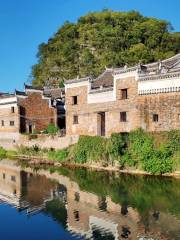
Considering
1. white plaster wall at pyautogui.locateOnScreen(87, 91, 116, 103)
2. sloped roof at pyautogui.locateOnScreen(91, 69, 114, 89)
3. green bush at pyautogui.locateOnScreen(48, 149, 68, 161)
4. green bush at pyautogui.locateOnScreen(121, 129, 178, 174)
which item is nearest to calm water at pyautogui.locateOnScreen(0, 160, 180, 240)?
green bush at pyautogui.locateOnScreen(121, 129, 178, 174)

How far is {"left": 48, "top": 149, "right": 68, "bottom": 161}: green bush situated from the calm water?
13.1 feet

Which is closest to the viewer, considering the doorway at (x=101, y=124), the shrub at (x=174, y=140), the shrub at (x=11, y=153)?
the shrub at (x=174, y=140)

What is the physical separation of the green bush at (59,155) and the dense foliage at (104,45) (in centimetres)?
1766

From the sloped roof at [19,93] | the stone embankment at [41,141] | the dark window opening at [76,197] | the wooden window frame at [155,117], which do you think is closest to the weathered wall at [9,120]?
the stone embankment at [41,141]

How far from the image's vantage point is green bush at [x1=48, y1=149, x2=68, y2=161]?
87.6 ft

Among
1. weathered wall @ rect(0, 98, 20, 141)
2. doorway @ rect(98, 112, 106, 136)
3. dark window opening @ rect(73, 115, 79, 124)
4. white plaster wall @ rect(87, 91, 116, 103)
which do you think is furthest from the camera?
weathered wall @ rect(0, 98, 20, 141)

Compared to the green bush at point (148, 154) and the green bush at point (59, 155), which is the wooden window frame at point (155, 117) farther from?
the green bush at point (59, 155)

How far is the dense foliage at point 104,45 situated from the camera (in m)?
43.6

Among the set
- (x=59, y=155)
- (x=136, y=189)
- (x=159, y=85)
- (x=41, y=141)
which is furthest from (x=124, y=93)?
(x=41, y=141)

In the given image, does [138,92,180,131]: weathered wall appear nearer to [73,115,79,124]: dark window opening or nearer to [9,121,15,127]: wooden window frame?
[73,115,79,124]: dark window opening

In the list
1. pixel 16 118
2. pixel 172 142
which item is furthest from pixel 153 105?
pixel 16 118

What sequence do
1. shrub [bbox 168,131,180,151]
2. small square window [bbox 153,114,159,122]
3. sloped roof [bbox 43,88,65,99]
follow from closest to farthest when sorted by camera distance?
1. shrub [bbox 168,131,180,151]
2. small square window [bbox 153,114,159,122]
3. sloped roof [bbox 43,88,65,99]

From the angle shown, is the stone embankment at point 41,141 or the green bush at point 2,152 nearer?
the stone embankment at point 41,141

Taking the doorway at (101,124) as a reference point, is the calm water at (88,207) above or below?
below
